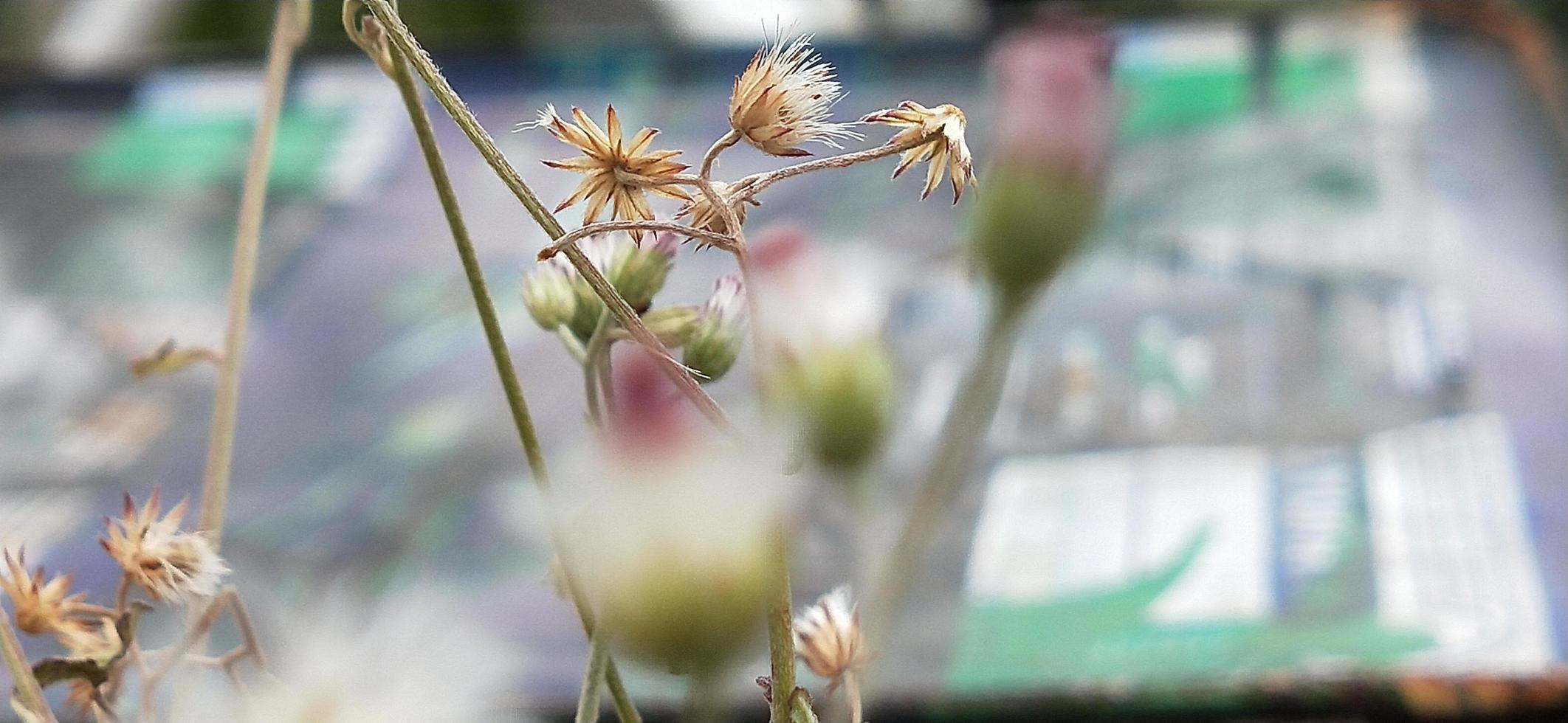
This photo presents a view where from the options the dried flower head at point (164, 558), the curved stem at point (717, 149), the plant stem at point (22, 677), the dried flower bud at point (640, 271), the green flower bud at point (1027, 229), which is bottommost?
the plant stem at point (22, 677)

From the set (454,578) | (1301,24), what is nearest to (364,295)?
(454,578)

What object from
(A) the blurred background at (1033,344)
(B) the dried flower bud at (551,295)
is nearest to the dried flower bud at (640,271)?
(B) the dried flower bud at (551,295)

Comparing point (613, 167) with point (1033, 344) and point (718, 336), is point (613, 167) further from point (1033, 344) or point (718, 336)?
point (1033, 344)

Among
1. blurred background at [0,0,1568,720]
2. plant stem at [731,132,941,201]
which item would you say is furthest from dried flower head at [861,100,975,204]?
blurred background at [0,0,1568,720]

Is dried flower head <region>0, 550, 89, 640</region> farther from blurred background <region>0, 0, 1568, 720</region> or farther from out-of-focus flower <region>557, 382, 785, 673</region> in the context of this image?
blurred background <region>0, 0, 1568, 720</region>

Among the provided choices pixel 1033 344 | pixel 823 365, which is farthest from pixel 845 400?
pixel 1033 344

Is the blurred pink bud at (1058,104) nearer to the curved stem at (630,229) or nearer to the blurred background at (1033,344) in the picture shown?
the curved stem at (630,229)
